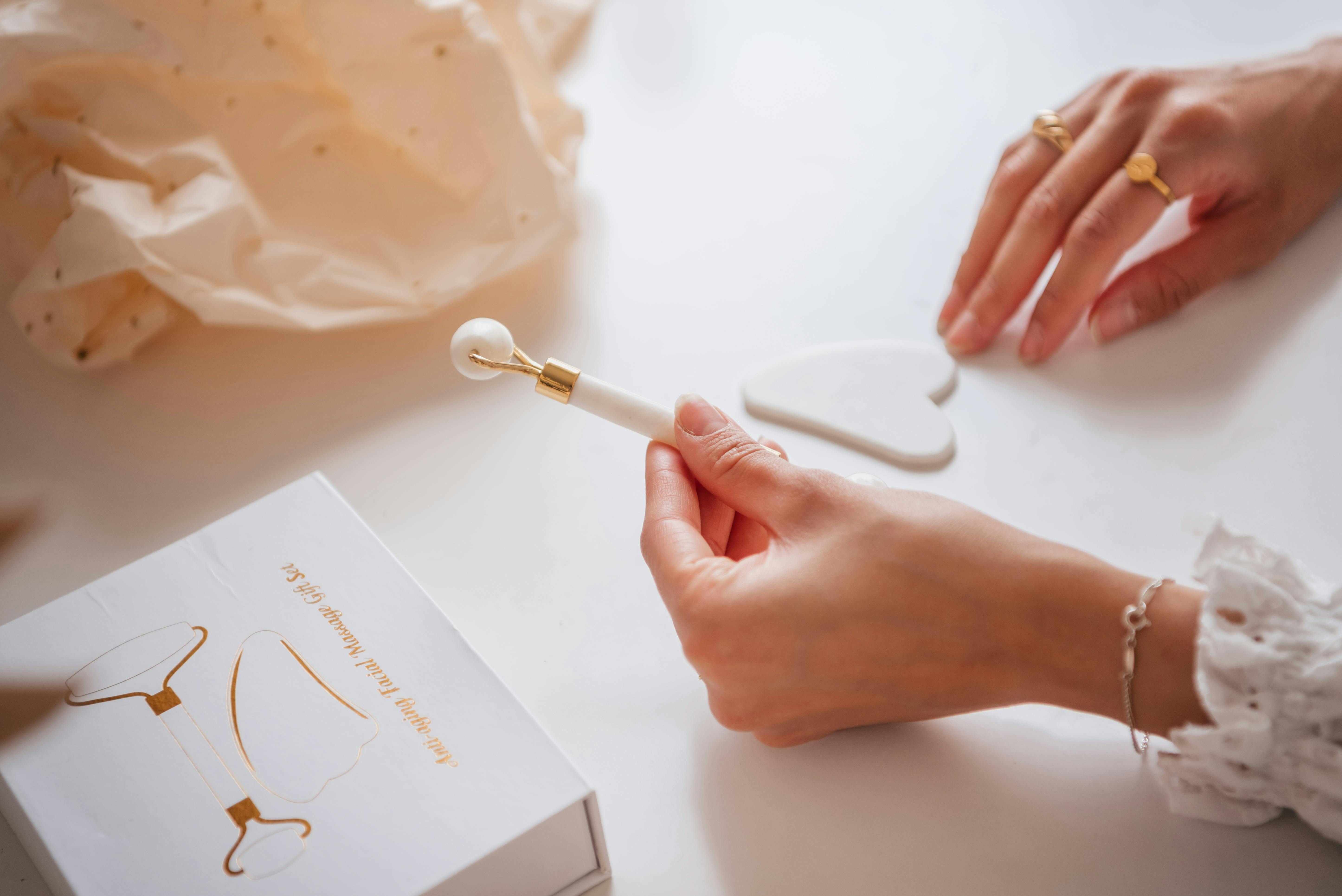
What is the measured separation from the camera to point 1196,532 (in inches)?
20.7

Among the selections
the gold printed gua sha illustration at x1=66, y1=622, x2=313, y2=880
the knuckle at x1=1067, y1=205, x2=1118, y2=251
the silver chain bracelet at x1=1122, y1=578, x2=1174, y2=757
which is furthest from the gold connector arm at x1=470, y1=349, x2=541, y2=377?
the knuckle at x1=1067, y1=205, x2=1118, y2=251

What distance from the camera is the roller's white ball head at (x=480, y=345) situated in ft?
1.90

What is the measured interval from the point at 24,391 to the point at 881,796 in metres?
0.79

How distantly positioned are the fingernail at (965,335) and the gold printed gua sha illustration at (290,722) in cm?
55

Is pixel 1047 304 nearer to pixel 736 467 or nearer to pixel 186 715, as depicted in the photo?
pixel 736 467

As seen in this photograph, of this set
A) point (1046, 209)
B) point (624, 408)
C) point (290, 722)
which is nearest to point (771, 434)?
point (624, 408)

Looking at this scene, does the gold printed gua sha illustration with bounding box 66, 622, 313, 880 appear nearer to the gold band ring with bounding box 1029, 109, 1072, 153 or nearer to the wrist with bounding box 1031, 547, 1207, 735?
the wrist with bounding box 1031, 547, 1207, 735

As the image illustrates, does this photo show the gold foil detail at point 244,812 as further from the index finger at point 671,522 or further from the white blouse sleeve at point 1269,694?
the white blouse sleeve at point 1269,694

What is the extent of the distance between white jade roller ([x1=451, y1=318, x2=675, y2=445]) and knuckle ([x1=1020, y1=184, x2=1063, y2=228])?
1.33ft

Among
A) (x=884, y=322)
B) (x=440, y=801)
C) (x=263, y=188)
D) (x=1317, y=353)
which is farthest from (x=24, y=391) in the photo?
(x=1317, y=353)

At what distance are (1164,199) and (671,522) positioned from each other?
0.52m

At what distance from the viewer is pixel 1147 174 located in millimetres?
763

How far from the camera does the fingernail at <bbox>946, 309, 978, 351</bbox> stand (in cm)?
79

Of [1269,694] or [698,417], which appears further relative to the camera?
[698,417]
